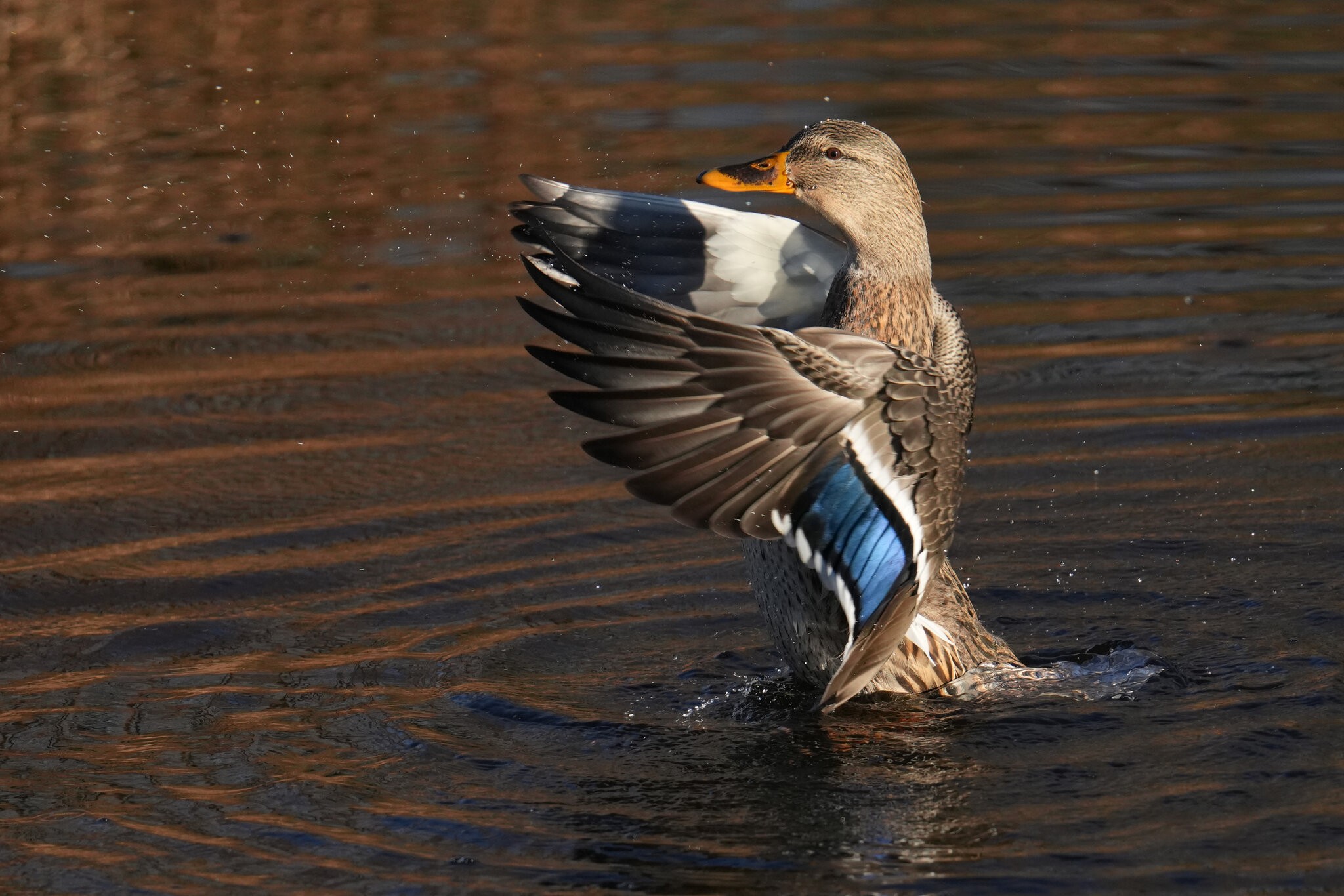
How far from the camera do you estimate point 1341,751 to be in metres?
5.29

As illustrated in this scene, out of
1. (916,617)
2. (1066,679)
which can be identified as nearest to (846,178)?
(916,617)

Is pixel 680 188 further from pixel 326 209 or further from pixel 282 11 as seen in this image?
pixel 282 11

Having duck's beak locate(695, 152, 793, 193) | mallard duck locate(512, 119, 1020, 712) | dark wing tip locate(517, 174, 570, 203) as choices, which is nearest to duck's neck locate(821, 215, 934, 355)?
mallard duck locate(512, 119, 1020, 712)

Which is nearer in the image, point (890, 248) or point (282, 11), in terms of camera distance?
point (890, 248)

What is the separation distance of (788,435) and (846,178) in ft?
3.90

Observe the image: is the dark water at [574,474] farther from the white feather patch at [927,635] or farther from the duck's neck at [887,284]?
the duck's neck at [887,284]

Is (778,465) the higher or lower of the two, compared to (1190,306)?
higher

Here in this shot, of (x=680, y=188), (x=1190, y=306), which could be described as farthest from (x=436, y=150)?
(x=1190, y=306)

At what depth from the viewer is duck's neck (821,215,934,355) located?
18.9ft

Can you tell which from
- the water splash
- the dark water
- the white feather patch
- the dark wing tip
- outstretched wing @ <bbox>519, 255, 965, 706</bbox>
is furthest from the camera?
the dark wing tip

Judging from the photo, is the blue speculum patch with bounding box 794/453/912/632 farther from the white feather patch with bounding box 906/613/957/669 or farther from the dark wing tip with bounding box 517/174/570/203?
the dark wing tip with bounding box 517/174/570/203

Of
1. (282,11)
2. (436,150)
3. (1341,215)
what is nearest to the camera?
(1341,215)

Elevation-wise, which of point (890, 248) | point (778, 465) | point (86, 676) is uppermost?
point (890, 248)

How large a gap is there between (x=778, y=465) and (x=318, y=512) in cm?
303
